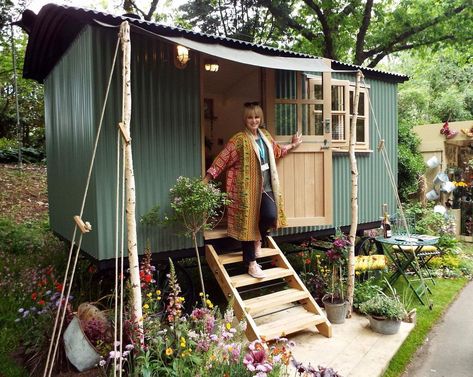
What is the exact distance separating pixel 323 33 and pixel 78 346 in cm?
1131

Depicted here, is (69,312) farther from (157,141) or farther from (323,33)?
(323,33)

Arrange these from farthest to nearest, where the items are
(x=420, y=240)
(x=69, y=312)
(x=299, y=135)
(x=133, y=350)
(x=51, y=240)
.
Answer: (x=51, y=240)
(x=420, y=240)
(x=299, y=135)
(x=69, y=312)
(x=133, y=350)

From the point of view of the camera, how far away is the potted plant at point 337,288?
4492 millimetres

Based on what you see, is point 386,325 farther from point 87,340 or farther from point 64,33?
A: point 64,33

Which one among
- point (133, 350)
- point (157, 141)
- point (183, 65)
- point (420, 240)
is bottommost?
point (133, 350)

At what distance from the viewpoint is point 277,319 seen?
14.6 feet

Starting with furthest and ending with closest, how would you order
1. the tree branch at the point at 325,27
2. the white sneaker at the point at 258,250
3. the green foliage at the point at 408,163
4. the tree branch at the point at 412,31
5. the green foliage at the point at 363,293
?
the tree branch at the point at 325,27
the tree branch at the point at 412,31
the green foliage at the point at 408,163
the green foliage at the point at 363,293
the white sneaker at the point at 258,250

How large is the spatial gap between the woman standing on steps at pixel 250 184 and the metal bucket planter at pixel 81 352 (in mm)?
1820

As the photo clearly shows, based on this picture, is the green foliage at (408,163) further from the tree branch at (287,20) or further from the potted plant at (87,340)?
the potted plant at (87,340)

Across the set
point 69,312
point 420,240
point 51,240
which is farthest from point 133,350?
point 51,240

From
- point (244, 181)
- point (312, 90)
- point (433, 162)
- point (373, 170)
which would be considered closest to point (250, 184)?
point (244, 181)

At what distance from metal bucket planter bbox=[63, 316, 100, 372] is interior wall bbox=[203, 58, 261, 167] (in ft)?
15.1

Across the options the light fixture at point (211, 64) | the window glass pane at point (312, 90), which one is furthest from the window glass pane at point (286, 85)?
the light fixture at point (211, 64)

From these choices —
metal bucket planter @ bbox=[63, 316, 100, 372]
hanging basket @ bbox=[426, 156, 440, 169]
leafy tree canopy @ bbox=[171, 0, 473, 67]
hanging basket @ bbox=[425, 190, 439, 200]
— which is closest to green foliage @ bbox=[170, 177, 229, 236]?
metal bucket planter @ bbox=[63, 316, 100, 372]
